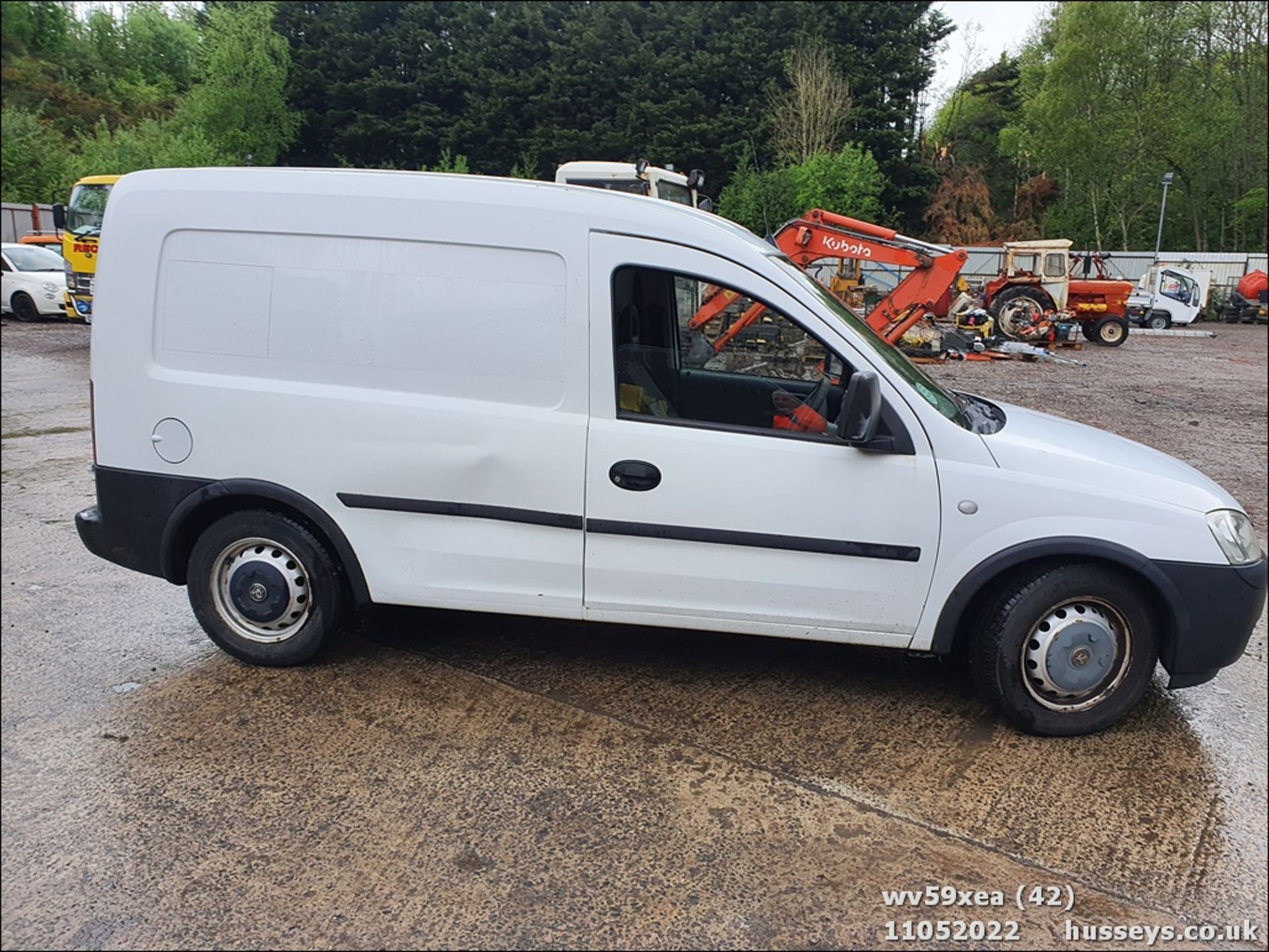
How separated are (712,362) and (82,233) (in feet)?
58.7

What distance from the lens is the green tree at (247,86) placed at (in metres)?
41.1

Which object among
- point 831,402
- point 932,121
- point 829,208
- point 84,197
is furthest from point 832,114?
point 831,402

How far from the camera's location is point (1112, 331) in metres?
22.8

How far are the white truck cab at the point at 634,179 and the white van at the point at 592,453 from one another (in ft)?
34.6

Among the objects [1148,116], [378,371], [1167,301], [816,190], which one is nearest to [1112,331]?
[1167,301]

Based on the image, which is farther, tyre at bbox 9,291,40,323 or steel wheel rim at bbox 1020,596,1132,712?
tyre at bbox 9,291,40,323

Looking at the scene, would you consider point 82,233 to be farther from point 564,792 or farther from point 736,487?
point 564,792

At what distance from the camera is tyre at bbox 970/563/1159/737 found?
136 inches

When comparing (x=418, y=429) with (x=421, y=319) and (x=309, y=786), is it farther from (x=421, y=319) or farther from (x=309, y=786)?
(x=309, y=786)

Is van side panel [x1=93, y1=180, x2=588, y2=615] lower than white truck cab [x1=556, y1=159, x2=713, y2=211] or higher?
lower

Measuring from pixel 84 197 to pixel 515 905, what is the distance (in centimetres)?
1966

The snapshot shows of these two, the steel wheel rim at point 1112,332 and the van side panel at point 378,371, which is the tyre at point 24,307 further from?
the steel wheel rim at point 1112,332

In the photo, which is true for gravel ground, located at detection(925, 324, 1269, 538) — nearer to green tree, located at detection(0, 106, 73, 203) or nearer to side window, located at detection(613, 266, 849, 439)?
side window, located at detection(613, 266, 849, 439)

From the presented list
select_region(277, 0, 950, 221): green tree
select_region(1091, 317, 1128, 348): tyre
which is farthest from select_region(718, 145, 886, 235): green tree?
select_region(1091, 317, 1128, 348): tyre
